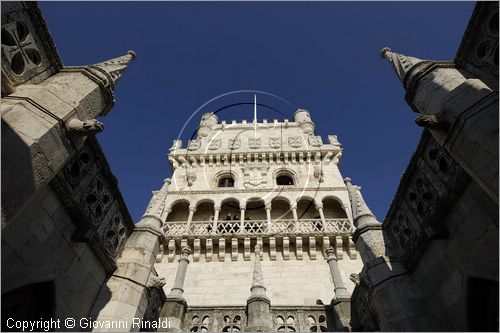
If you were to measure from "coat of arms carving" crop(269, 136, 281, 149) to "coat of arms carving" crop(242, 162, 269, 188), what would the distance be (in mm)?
2430

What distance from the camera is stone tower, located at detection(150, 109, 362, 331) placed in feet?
37.8

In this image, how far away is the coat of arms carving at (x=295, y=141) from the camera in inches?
1024

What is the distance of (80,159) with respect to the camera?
18.9 feet

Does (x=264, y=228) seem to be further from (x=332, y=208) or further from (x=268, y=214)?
(x=332, y=208)

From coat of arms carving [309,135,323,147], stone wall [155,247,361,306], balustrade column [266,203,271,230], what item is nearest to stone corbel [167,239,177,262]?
stone wall [155,247,361,306]

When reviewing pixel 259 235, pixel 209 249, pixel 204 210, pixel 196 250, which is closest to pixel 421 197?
pixel 259 235

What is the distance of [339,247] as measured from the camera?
658 inches

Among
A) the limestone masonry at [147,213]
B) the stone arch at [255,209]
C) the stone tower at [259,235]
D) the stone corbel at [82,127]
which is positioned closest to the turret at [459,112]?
the limestone masonry at [147,213]

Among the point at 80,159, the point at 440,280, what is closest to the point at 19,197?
the point at 80,159

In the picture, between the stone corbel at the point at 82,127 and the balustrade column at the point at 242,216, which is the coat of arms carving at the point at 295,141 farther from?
the stone corbel at the point at 82,127

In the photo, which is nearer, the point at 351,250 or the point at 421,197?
the point at 421,197

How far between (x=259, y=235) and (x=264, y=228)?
1.37 meters

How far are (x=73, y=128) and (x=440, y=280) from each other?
6.92 meters

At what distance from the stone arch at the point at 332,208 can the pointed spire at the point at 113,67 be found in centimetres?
1584
